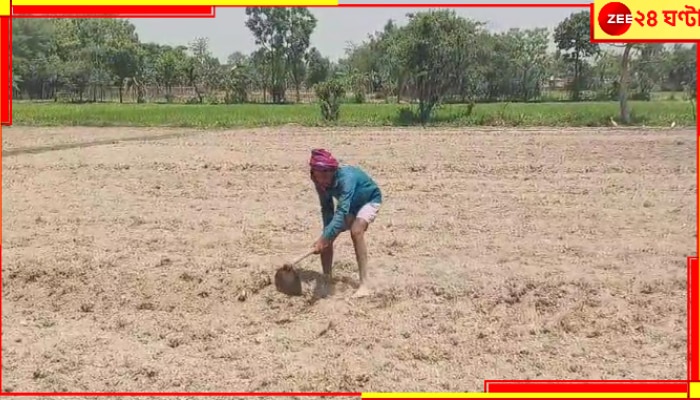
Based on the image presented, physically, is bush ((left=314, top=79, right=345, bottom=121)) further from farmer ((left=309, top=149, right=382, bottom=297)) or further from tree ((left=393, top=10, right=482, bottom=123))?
farmer ((left=309, top=149, right=382, bottom=297))

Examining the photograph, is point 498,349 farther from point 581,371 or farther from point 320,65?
point 320,65

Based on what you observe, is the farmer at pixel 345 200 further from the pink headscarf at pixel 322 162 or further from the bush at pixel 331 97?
the bush at pixel 331 97

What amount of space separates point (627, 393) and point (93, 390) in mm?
3078

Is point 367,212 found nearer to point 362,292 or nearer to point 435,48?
point 362,292

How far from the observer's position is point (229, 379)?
13.0 feet

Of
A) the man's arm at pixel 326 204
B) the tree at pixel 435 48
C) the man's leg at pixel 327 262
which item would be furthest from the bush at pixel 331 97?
the man's arm at pixel 326 204

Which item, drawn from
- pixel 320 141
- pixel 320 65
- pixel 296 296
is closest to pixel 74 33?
pixel 320 65

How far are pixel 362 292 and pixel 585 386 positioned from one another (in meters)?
1.78

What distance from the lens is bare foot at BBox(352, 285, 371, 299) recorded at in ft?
16.4

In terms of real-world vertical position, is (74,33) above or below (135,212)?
above

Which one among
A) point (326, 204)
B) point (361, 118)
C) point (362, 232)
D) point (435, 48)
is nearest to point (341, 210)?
point (362, 232)

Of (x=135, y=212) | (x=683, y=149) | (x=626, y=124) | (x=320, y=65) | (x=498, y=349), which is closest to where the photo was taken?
(x=498, y=349)

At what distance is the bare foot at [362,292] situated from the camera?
16.4ft

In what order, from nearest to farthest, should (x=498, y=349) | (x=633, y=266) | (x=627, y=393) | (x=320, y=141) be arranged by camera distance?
1. (x=627, y=393)
2. (x=498, y=349)
3. (x=633, y=266)
4. (x=320, y=141)
